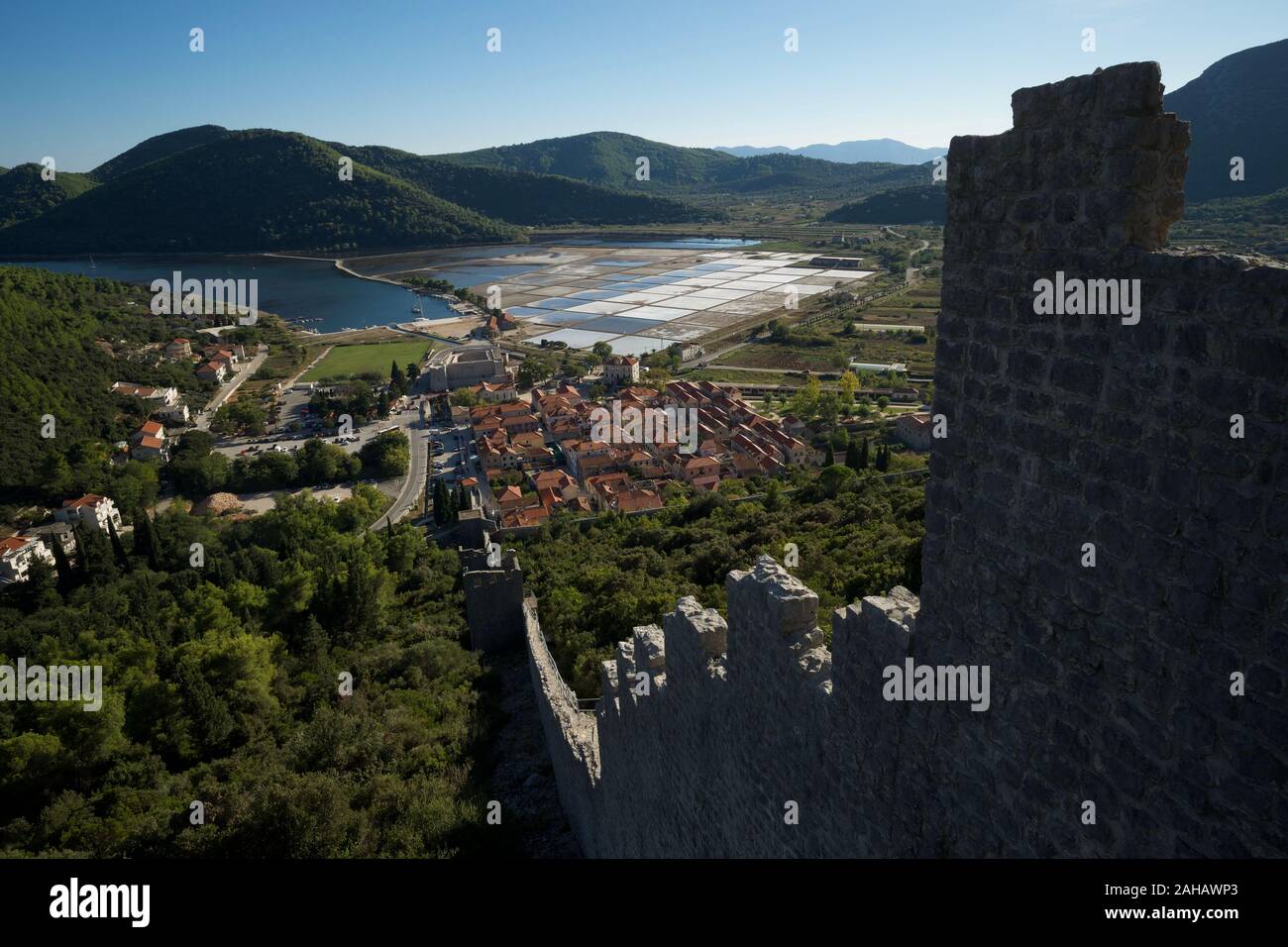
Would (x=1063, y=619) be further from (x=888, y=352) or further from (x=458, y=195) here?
(x=458, y=195)

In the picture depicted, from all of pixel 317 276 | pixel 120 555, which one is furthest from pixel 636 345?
pixel 317 276

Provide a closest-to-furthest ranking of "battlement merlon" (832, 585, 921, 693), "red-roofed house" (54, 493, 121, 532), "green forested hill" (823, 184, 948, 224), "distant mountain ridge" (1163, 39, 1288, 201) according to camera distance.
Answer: "battlement merlon" (832, 585, 921, 693)
"red-roofed house" (54, 493, 121, 532)
"distant mountain ridge" (1163, 39, 1288, 201)
"green forested hill" (823, 184, 948, 224)

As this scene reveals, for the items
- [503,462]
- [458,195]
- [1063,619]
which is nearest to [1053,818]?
[1063,619]

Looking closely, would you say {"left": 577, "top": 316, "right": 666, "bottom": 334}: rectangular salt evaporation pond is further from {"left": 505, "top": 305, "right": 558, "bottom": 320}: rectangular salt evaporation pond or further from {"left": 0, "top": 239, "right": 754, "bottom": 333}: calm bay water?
{"left": 0, "top": 239, "right": 754, "bottom": 333}: calm bay water

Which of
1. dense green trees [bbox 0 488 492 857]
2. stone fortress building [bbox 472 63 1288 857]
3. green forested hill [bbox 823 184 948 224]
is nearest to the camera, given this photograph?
stone fortress building [bbox 472 63 1288 857]

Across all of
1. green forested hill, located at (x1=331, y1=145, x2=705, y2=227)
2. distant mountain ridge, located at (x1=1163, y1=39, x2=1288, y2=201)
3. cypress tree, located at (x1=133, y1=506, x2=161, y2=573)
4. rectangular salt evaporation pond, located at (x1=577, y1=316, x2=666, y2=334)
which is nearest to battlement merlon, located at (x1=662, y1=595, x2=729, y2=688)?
cypress tree, located at (x1=133, y1=506, x2=161, y2=573)

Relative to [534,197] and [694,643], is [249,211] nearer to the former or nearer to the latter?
[534,197]
